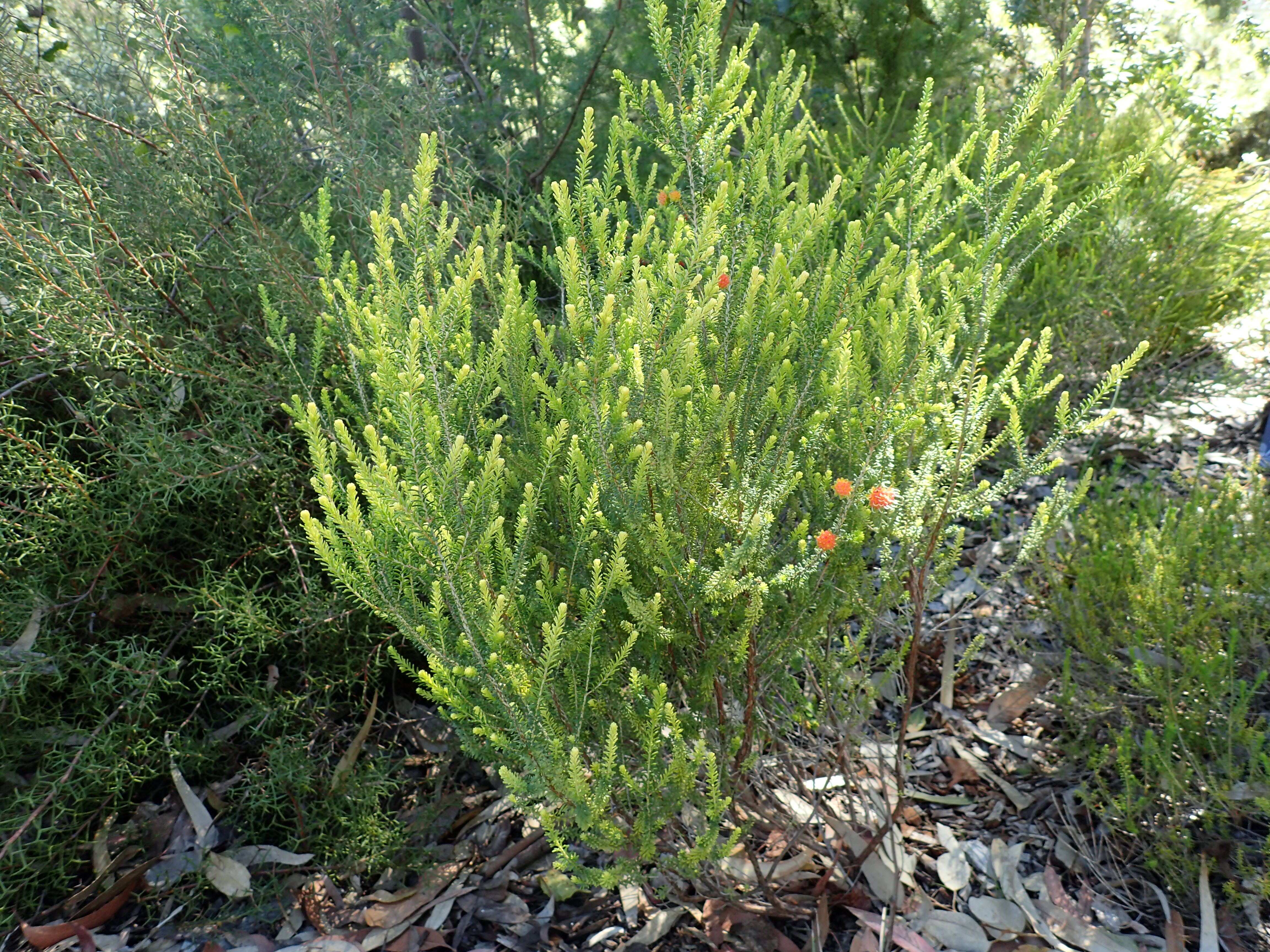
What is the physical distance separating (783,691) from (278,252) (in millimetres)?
1575

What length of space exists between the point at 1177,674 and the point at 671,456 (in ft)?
4.75

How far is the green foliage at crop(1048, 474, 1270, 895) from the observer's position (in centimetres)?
187

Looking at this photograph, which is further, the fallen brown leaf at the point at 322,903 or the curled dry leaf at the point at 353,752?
the curled dry leaf at the point at 353,752

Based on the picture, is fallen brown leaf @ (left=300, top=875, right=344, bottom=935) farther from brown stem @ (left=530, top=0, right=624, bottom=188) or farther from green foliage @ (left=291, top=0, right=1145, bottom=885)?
brown stem @ (left=530, top=0, right=624, bottom=188)

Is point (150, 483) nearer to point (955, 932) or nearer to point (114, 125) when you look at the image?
point (114, 125)

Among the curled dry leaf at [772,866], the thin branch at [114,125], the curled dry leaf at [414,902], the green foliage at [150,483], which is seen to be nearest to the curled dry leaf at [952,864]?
the curled dry leaf at [772,866]

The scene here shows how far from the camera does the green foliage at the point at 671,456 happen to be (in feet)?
4.55

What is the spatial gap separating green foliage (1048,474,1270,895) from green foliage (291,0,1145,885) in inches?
20.4

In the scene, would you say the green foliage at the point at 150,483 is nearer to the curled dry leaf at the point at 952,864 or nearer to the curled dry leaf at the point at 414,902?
the curled dry leaf at the point at 414,902

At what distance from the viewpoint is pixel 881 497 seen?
150 cm

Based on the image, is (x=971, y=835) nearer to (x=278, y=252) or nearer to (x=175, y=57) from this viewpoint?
(x=278, y=252)

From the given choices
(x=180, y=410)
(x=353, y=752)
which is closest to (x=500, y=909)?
(x=353, y=752)

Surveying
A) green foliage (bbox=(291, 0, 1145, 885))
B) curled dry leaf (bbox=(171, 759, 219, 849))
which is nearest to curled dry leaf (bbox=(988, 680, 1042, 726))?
green foliage (bbox=(291, 0, 1145, 885))

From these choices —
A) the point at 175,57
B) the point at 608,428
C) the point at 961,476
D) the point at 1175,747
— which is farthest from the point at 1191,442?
the point at 175,57
